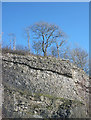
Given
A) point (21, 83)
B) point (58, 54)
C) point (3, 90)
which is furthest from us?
point (58, 54)

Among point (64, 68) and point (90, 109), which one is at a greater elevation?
point (64, 68)

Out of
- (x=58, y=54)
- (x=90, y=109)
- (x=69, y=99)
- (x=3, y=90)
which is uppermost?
(x=58, y=54)

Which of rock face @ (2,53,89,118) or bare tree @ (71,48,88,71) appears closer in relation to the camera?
rock face @ (2,53,89,118)

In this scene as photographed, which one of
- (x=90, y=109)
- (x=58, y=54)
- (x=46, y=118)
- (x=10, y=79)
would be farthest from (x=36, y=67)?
(x=58, y=54)

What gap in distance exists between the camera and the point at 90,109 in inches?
451

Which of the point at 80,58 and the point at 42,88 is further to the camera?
the point at 80,58

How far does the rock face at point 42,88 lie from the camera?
9648 mm

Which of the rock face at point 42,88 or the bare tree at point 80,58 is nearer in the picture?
the rock face at point 42,88

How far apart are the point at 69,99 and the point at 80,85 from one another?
7.17 feet

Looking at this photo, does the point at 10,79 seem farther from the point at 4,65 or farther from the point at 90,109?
the point at 90,109

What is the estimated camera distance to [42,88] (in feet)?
36.1

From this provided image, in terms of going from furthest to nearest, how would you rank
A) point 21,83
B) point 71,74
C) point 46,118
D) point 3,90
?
1. point 71,74
2. point 21,83
3. point 3,90
4. point 46,118

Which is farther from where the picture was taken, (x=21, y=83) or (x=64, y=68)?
(x=64, y=68)

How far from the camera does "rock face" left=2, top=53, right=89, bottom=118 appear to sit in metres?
9.65
